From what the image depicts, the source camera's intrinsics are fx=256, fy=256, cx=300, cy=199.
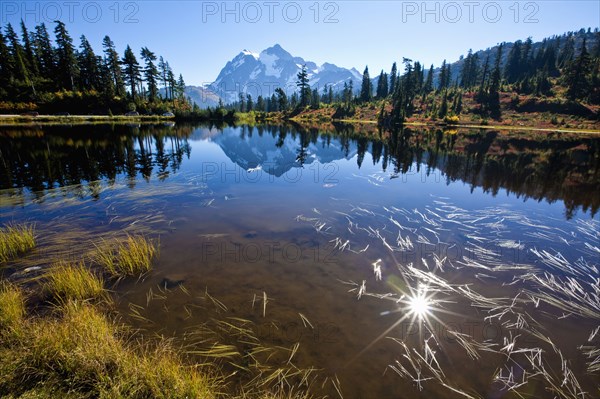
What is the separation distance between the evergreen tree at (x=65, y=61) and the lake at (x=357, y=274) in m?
89.9

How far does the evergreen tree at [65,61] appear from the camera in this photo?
79438 millimetres

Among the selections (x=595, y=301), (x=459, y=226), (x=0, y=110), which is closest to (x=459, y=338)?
(x=595, y=301)

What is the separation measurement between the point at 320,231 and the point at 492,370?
6.39 metres

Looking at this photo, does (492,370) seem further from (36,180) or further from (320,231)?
(36,180)

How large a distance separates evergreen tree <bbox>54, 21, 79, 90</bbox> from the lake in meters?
89.9

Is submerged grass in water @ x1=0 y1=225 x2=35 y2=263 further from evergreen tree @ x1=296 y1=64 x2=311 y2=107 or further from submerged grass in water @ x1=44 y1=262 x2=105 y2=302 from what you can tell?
evergreen tree @ x1=296 y1=64 x2=311 y2=107

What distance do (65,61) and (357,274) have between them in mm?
113703

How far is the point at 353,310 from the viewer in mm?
6133

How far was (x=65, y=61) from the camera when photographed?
7994 cm

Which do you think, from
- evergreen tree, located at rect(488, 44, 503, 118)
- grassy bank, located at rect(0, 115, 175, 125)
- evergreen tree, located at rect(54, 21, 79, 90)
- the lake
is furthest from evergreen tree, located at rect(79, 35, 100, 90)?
evergreen tree, located at rect(488, 44, 503, 118)

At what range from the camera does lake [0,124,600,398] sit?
4766 millimetres

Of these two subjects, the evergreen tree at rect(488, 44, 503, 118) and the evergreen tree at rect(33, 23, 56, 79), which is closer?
the evergreen tree at rect(33, 23, 56, 79)

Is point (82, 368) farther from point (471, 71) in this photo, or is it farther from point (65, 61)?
point (471, 71)

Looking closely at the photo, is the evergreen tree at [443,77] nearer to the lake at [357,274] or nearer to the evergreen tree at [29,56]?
the lake at [357,274]
